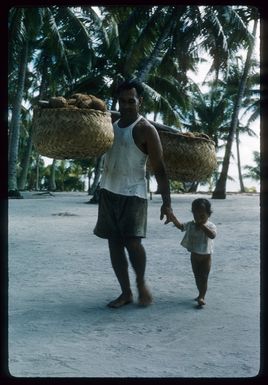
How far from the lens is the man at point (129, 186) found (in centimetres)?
288

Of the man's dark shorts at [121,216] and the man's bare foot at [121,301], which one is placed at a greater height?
the man's dark shorts at [121,216]

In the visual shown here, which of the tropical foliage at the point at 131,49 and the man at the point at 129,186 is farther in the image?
the tropical foliage at the point at 131,49

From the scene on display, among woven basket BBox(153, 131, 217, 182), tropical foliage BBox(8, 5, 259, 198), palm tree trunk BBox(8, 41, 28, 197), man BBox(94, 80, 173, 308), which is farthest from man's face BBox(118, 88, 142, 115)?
palm tree trunk BBox(8, 41, 28, 197)

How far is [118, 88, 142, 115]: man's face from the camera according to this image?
9.35 feet

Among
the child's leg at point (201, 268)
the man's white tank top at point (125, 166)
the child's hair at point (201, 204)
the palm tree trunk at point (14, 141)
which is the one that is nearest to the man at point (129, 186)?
the man's white tank top at point (125, 166)

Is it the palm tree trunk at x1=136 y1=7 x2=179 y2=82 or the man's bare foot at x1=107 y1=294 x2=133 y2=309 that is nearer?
the man's bare foot at x1=107 y1=294 x2=133 y2=309

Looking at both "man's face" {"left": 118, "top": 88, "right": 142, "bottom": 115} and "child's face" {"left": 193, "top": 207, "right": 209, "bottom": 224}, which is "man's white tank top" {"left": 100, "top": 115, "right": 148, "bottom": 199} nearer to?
"man's face" {"left": 118, "top": 88, "right": 142, "bottom": 115}

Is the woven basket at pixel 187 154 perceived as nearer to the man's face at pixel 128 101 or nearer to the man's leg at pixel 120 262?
the man's face at pixel 128 101

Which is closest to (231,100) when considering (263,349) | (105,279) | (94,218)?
(94,218)

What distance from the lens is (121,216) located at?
9.73 feet

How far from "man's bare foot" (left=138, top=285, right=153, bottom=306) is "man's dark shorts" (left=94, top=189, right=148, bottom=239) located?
0.33m

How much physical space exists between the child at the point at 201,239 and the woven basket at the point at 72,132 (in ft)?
2.43

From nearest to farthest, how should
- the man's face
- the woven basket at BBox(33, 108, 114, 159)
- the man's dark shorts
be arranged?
the woven basket at BBox(33, 108, 114, 159)
the man's face
the man's dark shorts

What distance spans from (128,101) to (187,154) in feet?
Answer: 1.76
